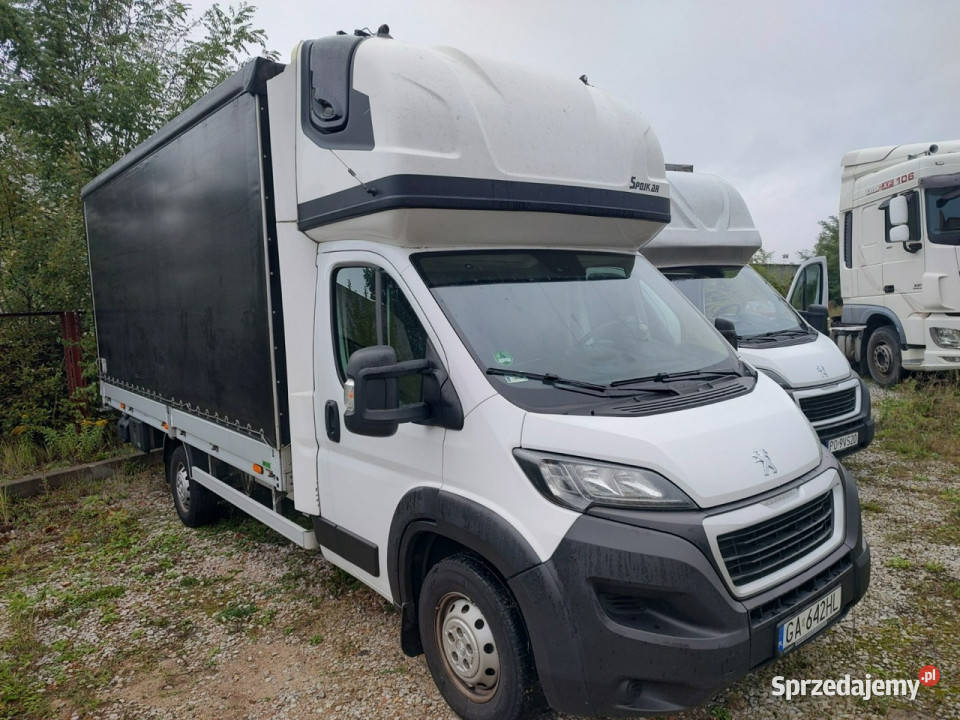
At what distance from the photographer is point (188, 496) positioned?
5574 millimetres

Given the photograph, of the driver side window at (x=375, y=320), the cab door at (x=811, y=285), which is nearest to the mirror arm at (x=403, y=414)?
the driver side window at (x=375, y=320)

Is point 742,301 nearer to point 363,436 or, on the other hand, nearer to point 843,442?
point 843,442

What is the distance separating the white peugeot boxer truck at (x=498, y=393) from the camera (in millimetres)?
2381

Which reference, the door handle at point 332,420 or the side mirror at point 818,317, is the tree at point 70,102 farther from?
the side mirror at point 818,317

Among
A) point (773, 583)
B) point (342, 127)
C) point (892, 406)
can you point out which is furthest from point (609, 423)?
point (892, 406)

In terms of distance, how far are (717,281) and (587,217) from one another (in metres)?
3.64

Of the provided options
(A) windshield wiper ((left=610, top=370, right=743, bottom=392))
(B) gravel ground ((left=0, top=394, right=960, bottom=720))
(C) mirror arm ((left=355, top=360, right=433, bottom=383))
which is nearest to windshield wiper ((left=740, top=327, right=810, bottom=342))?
(B) gravel ground ((left=0, top=394, right=960, bottom=720))

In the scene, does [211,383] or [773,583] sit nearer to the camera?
[773,583]

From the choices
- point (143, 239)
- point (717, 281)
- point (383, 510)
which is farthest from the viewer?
point (717, 281)

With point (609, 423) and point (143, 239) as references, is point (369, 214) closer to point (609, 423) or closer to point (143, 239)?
point (609, 423)

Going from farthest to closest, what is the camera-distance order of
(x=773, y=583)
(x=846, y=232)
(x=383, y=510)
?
(x=846, y=232)
(x=383, y=510)
(x=773, y=583)

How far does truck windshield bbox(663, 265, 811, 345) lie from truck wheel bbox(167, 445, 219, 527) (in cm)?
461

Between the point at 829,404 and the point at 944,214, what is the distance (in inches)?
Answer: 196

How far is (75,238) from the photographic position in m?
8.26
